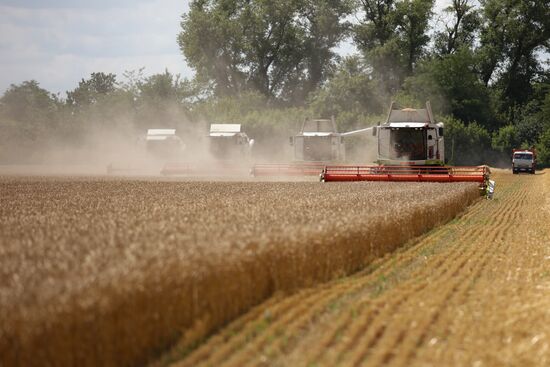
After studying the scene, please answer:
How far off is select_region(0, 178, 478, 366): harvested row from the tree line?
56017 millimetres

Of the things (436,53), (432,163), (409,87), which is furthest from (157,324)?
(436,53)

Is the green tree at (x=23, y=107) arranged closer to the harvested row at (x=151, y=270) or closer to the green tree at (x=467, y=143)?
the green tree at (x=467, y=143)

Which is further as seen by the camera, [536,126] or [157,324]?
[536,126]

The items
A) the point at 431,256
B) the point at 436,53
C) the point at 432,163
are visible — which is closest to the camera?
the point at 431,256

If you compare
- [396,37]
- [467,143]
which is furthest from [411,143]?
[396,37]

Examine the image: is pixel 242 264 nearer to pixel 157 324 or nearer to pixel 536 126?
pixel 157 324

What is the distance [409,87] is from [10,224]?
2650 inches

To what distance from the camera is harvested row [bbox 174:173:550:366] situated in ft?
23.6

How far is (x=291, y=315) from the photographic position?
8.51m

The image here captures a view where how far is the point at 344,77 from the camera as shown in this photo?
8000 cm

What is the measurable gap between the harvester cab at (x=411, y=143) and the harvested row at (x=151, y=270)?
20432 mm

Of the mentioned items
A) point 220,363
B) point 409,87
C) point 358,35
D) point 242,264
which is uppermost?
point 358,35

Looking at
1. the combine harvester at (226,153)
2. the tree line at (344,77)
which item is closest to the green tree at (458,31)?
the tree line at (344,77)

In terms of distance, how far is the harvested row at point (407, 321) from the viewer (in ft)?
23.6
